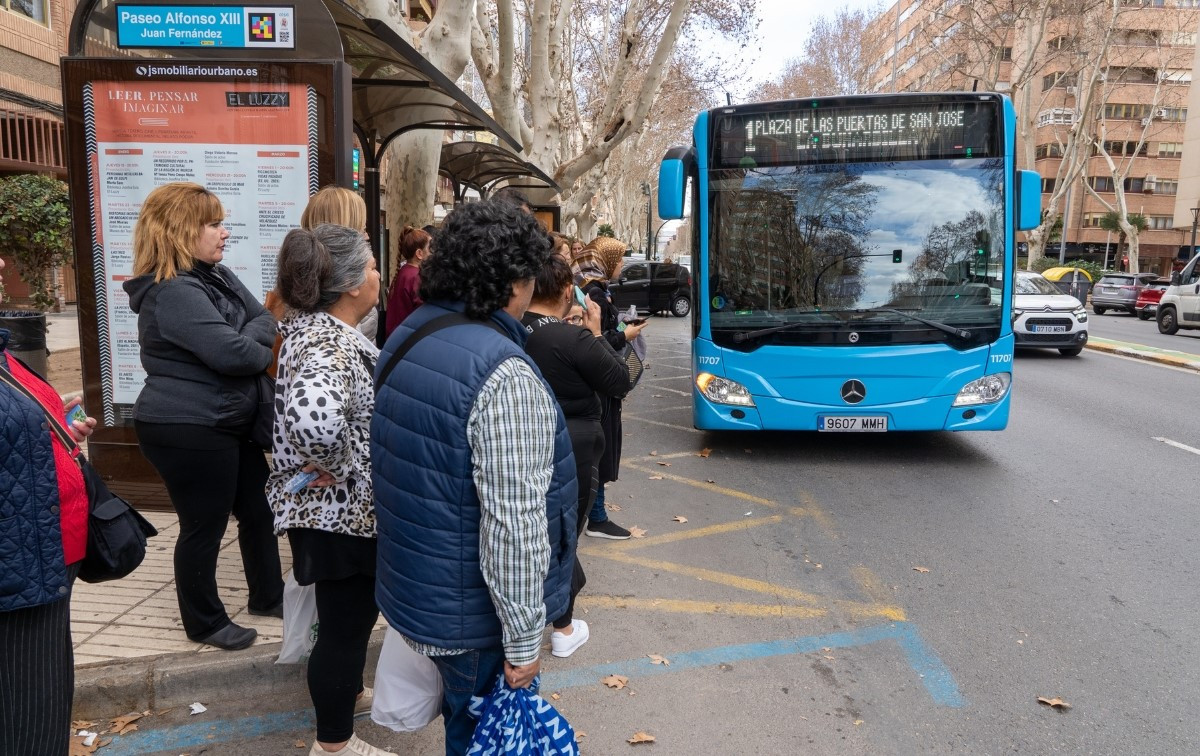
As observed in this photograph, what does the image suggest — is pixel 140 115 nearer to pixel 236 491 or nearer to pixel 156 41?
pixel 156 41

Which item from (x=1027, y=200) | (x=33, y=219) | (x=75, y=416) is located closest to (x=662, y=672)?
(x=75, y=416)

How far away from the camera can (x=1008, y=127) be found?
22.4 ft

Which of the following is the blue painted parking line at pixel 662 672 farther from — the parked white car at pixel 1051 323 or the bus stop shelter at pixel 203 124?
the parked white car at pixel 1051 323

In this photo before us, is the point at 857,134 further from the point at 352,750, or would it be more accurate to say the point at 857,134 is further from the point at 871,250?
the point at 352,750

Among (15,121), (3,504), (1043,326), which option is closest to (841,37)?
(1043,326)

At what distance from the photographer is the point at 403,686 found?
2.35 m

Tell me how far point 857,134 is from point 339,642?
5966 millimetres

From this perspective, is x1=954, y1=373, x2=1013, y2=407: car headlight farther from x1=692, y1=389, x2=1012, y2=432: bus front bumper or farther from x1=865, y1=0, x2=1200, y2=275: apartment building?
x1=865, y1=0, x2=1200, y2=275: apartment building

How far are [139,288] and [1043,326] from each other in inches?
620

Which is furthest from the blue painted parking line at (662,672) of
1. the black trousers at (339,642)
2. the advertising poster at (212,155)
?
the advertising poster at (212,155)

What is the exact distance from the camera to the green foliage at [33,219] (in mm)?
9039

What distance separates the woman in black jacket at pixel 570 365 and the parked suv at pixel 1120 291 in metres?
32.9

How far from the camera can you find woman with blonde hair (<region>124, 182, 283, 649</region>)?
3.14 metres

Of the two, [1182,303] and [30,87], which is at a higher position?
[30,87]
